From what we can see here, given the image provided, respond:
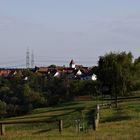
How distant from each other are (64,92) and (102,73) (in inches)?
2050

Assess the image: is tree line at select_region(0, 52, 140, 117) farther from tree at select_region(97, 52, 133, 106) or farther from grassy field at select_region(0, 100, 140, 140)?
grassy field at select_region(0, 100, 140, 140)

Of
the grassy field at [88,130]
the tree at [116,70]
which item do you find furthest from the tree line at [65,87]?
the grassy field at [88,130]

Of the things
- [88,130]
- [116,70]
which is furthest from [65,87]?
[88,130]

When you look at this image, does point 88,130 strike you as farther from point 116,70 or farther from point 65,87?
point 65,87

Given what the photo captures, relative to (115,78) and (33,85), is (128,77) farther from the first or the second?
(33,85)

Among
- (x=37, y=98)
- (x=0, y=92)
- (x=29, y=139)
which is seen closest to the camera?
(x=29, y=139)

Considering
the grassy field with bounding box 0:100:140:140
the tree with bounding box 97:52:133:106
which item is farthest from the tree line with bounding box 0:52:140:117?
the grassy field with bounding box 0:100:140:140

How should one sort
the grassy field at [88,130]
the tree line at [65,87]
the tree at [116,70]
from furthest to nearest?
1. the tree line at [65,87]
2. the tree at [116,70]
3. the grassy field at [88,130]

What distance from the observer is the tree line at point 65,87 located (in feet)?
194

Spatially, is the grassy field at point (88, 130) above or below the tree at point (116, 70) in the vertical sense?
below

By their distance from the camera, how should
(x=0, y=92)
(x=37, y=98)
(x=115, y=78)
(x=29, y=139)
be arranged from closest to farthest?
(x=29, y=139) < (x=115, y=78) < (x=37, y=98) < (x=0, y=92)

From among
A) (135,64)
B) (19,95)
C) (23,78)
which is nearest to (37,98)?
(19,95)

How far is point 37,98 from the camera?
101 m

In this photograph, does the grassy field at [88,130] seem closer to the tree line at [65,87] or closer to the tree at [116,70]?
the tree at [116,70]
